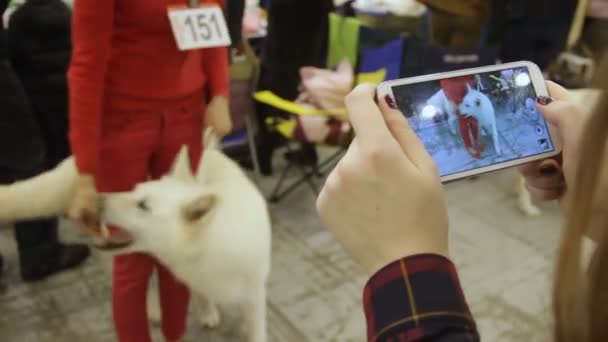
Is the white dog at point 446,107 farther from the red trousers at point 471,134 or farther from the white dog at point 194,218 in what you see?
the white dog at point 194,218

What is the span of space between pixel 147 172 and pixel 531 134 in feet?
3.34

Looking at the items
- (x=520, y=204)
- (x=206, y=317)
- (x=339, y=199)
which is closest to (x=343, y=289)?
(x=206, y=317)

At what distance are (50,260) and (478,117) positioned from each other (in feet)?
6.04

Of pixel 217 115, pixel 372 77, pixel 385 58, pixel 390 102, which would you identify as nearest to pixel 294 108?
pixel 372 77

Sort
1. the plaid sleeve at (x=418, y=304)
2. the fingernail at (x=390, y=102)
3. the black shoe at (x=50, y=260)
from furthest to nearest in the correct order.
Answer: the black shoe at (x=50, y=260)
the fingernail at (x=390, y=102)
the plaid sleeve at (x=418, y=304)

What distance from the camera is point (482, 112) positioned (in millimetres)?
768

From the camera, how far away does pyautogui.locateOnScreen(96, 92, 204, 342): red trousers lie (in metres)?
1.37

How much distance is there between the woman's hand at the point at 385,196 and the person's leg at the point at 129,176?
92 cm

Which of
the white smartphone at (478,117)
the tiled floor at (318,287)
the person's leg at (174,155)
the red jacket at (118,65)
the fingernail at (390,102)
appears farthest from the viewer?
the tiled floor at (318,287)

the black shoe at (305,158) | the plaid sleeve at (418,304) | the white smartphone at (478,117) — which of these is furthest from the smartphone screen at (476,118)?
the black shoe at (305,158)

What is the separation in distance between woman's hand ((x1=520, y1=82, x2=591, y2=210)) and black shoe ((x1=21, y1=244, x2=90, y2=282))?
185 centimetres

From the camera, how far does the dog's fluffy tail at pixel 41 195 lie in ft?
4.81

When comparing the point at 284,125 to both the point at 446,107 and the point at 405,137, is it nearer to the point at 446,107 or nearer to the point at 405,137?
the point at 446,107

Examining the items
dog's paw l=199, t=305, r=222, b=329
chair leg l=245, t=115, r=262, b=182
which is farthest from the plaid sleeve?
chair leg l=245, t=115, r=262, b=182
